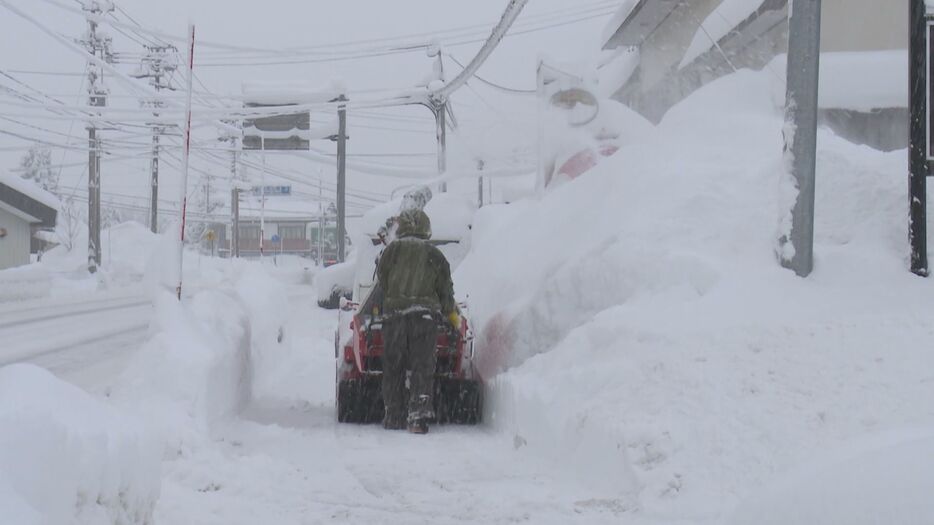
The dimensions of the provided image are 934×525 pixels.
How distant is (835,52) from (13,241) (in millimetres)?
31621

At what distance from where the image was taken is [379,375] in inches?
298

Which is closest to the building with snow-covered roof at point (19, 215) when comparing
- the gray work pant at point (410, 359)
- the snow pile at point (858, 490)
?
the gray work pant at point (410, 359)

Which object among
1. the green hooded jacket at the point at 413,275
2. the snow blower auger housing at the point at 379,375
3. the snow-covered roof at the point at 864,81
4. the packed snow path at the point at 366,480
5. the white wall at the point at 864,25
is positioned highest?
the white wall at the point at 864,25

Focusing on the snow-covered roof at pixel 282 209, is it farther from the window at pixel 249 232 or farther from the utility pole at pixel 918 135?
the utility pole at pixel 918 135

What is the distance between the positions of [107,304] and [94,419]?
2477cm

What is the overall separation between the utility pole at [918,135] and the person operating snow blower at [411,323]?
356cm

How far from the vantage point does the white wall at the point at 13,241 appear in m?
35.1

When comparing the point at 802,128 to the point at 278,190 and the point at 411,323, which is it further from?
the point at 278,190

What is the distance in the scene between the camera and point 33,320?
19875mm

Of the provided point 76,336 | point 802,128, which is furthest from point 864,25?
point 76,336

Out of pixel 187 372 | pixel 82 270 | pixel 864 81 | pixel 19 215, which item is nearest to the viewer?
pixel 187 372

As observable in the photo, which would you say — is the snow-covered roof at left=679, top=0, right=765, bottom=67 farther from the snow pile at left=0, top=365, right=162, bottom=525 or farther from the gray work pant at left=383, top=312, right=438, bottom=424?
the snow pile at left=0, top=365, right=162, bottom=525

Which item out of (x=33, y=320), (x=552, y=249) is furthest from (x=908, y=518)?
(x=33, y=320)

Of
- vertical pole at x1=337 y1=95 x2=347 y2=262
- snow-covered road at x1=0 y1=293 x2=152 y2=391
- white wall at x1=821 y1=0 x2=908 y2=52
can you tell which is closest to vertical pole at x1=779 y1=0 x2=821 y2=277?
snow-covered road at x1=0 y1=293 x2=152 y2=391
